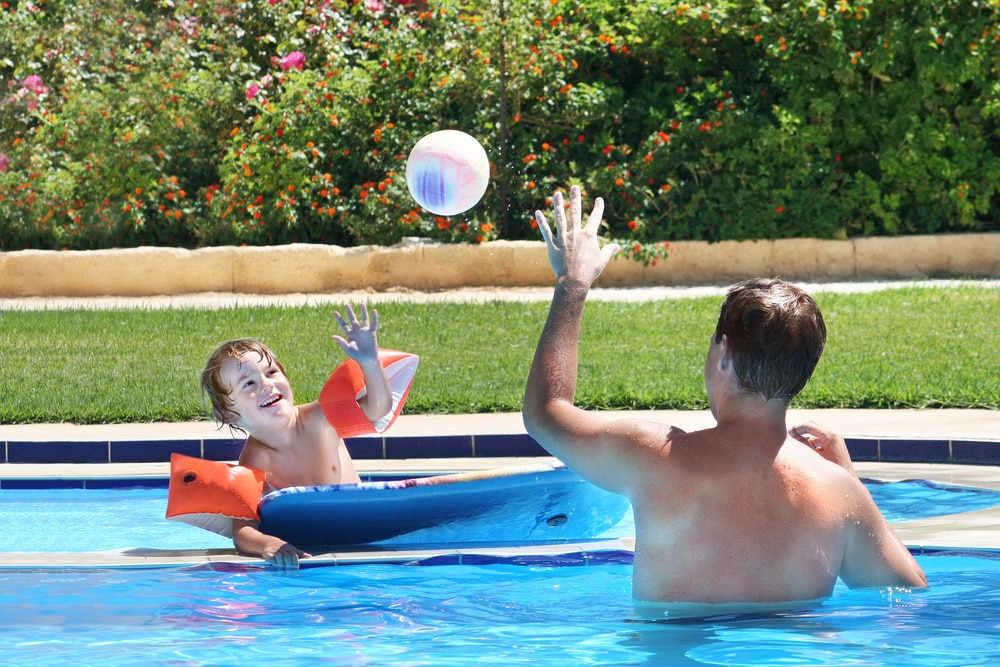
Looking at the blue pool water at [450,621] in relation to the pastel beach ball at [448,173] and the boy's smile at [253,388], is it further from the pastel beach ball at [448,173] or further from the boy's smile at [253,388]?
the pastel beach ball at [448,173]

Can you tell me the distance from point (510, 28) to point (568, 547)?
38.1 feet

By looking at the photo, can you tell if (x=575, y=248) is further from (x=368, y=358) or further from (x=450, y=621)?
(x=368, y=358)

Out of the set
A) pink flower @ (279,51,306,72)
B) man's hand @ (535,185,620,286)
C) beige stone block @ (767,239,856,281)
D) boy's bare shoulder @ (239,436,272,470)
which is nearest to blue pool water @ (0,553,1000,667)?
boy's bare shoulder @ (239,436,272,470)

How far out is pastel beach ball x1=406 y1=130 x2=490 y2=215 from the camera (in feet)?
23.2

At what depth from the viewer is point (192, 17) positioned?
733 inches

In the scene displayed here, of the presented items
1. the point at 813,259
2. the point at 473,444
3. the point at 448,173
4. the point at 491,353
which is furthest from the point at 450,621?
the point at 813,259

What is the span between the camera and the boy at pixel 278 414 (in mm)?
5781

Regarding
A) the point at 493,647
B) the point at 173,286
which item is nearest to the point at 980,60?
the point at 173,286

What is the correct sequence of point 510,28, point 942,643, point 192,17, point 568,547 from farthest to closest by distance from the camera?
point 192,17
point 510,28
point 568,547
point 942,643

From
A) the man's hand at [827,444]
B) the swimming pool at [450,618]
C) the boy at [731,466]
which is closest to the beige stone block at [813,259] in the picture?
the swimming pool at [450,618]

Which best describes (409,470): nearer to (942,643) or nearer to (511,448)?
(511,448)

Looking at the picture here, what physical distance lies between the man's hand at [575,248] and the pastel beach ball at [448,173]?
12.3 feet

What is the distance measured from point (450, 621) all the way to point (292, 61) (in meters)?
13.3

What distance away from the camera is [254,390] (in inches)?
233
